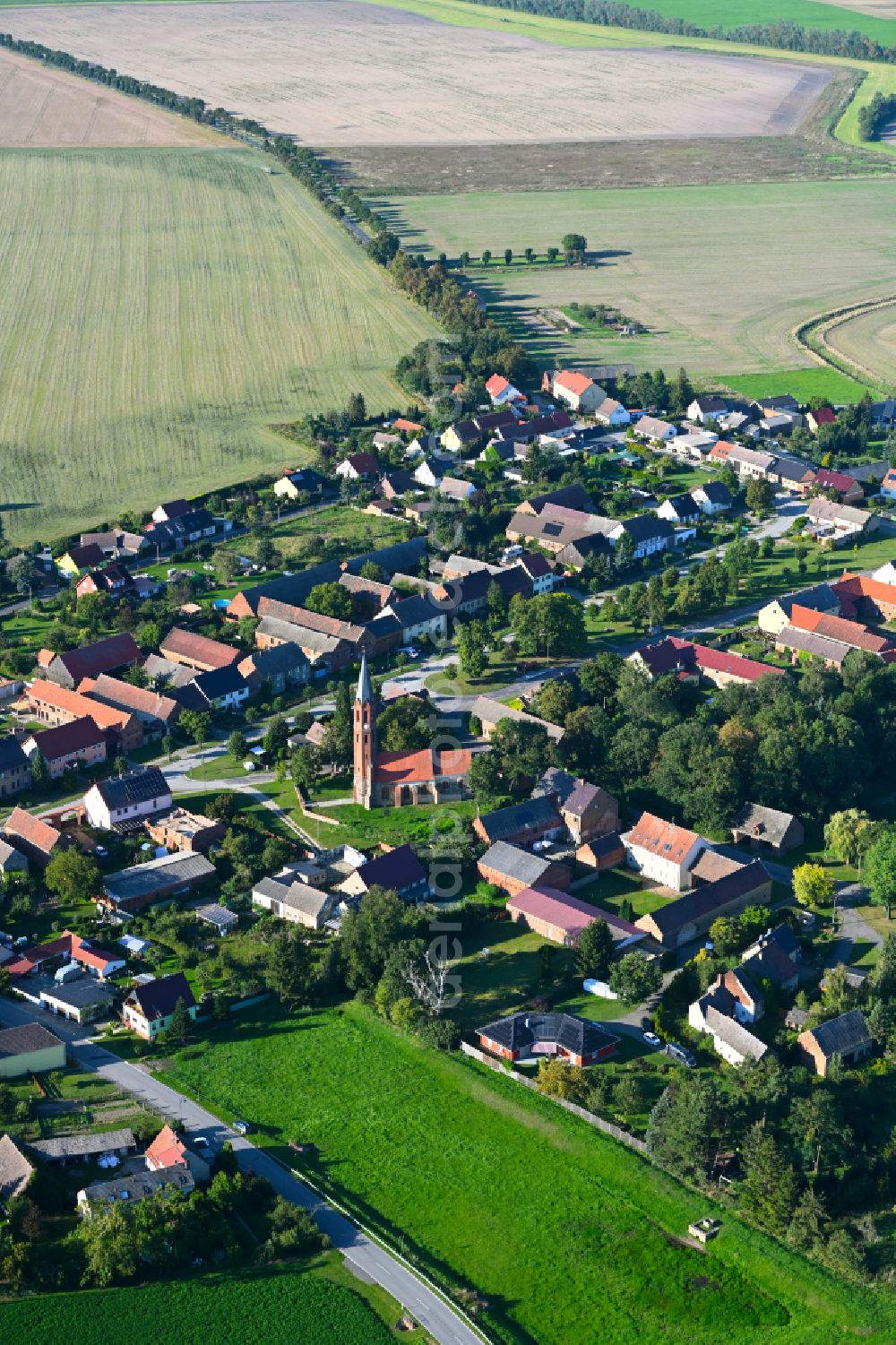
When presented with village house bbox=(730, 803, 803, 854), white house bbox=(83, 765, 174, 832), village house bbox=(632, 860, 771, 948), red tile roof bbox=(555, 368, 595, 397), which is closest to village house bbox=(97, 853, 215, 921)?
white house bbox=(83, 765, 174, 832)

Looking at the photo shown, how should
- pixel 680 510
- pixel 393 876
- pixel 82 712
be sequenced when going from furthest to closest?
pixel 680 510 → pixel 82 712 → pixel 393 876

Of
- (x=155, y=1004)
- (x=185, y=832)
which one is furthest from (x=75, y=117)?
(x=155, y=1004)

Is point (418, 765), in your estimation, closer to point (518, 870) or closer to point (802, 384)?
point (518, 870)

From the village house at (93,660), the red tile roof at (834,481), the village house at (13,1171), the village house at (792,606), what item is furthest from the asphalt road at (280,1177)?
the red tile roof at (834,481)

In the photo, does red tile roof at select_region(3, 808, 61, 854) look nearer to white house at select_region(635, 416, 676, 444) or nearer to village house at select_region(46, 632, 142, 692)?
village house at select_region(46, 632, 142, 692)

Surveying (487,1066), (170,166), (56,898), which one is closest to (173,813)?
(56,898)

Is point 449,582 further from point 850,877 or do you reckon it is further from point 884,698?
point 850,877
